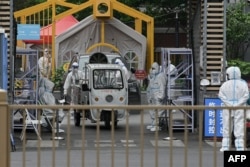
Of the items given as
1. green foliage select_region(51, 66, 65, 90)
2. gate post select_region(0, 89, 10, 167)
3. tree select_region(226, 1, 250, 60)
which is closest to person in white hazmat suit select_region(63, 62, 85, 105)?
green foliage select_region(51, 66, 65, 90)

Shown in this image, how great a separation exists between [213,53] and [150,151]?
8.85m

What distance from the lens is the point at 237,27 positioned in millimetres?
35406

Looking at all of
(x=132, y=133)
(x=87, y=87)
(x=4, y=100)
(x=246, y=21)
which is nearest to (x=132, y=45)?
(x=246, y=21)

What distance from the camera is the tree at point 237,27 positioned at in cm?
3528

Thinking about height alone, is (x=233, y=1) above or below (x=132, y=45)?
above

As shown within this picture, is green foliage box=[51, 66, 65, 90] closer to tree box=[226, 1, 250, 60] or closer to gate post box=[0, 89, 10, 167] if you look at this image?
tree box=[226, 1, 250, 60]

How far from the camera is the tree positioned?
1389 inches

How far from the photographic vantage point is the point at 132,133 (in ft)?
38.2

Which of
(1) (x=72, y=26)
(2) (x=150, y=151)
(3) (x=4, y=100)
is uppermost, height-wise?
(1) (x=72, y=26)

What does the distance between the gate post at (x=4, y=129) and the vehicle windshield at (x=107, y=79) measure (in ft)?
43.4

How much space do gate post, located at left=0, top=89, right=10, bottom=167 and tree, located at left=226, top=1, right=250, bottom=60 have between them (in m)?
27.0

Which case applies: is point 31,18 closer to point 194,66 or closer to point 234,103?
point 194,66

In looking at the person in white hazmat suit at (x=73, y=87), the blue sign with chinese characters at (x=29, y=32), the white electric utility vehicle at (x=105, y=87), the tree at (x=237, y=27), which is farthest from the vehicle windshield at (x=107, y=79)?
the tree at (x=237, y=27)

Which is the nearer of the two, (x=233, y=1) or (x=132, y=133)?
(x=132, y=133)
